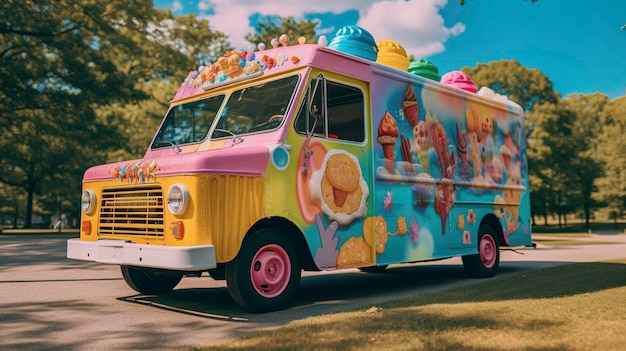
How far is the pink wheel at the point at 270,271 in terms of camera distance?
5.83 meters

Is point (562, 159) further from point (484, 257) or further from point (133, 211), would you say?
point (133, 211)

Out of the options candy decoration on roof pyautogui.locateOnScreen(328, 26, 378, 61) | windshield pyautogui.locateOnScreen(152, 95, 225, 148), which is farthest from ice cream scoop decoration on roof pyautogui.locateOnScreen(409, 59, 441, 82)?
windshield pyautogui.locateOnScreen(152, 95, 225, 148)

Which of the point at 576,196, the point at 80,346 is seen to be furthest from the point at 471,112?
the point at 576,196

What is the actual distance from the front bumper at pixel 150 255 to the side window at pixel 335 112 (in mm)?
1893

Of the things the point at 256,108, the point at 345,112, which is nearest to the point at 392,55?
the point at 345,112

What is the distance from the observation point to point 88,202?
6.67 metres

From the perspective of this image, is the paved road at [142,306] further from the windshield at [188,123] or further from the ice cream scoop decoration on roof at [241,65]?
the ice cream scoop decoration on roof at [241,65]

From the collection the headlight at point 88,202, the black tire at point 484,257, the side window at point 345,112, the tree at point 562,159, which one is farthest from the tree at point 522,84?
the headlight at point 88,202

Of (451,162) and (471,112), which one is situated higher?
(471,112)

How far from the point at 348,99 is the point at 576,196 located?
1575 inches

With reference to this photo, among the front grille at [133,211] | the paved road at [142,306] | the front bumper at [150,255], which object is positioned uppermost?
the front grille at [133,211]

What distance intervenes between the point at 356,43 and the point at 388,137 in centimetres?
144

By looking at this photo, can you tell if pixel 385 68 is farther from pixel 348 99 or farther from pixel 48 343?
pixel 48 343

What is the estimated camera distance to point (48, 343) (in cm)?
474
